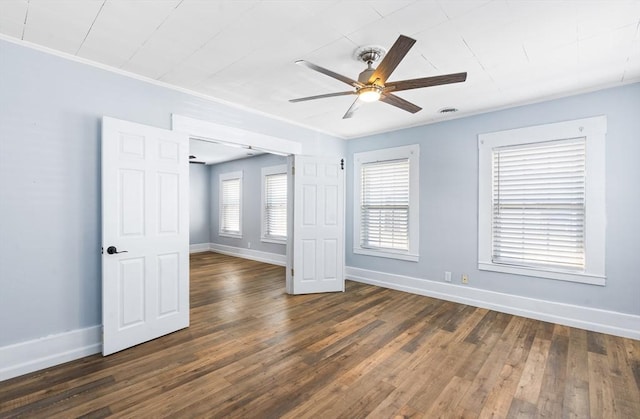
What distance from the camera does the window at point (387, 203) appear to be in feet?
15.1

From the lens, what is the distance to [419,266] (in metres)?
4.50

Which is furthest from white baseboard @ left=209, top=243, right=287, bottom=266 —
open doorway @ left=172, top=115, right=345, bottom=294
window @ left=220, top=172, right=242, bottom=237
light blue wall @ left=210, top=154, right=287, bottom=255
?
open doorway @ left=172, top=115, right=345, bottom=294

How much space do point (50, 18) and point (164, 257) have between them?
2092 millimetres

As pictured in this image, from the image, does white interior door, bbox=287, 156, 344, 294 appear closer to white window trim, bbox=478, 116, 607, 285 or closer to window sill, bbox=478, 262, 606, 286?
window sill, bbox=478, 262, 606, 286

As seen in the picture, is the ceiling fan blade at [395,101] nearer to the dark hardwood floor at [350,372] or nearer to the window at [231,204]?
the dark hardwood floor at [350,372]

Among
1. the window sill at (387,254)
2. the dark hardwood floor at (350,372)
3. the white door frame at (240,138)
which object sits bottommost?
the dark hardwood floor at (350,372)

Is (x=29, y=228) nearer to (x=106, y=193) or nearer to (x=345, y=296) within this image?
(x=106, y=193)

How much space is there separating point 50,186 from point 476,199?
4727 mm

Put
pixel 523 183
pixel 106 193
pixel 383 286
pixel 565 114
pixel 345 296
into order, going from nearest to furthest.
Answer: pixel 106 193 → pixel 565 114 → pixel 523 183 → pixel 345 296 → pixel 383 286

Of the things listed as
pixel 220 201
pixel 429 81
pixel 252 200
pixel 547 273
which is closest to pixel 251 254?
pixel 252 200

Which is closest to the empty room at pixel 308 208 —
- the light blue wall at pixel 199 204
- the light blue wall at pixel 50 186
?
the light blue wall at pixel 50 186

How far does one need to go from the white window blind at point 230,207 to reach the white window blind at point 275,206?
124cm

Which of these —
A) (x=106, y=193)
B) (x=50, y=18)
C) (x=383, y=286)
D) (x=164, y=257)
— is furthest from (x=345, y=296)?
(x=50, y=18)

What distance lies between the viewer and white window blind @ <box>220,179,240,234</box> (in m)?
7.88
